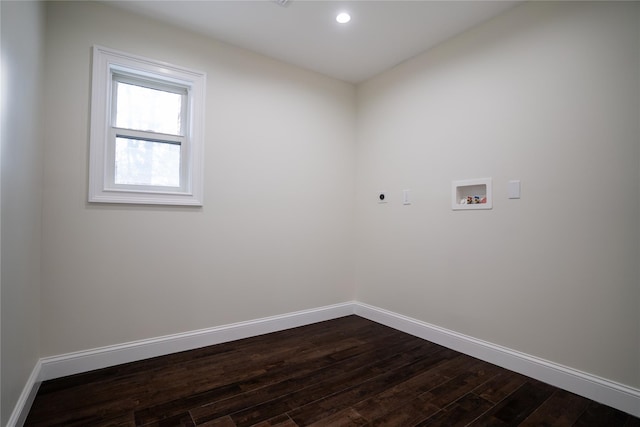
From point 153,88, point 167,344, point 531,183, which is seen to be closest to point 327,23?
point 153,88

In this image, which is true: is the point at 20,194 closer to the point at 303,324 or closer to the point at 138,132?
the point at 138,132

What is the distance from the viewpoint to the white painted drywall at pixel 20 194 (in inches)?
53.8

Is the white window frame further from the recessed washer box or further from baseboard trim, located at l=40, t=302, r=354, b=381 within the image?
the recessed washer box

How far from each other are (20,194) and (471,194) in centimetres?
297

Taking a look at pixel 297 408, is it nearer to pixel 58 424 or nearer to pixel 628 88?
pixel 58 424

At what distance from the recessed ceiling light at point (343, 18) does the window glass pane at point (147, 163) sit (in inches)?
65.1

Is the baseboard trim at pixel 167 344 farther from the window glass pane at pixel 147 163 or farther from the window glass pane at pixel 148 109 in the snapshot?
the window glass pane at pixel 148 109

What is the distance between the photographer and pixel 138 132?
242 cm

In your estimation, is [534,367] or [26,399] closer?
[26,399]

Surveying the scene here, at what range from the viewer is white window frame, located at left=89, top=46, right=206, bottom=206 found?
7.23 ft

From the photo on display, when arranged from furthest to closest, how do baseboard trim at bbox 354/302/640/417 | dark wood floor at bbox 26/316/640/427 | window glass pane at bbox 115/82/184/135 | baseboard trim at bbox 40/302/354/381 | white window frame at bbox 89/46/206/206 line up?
→ window glass pane at bbox 115/82/184/135, white window frame at bbox 89/46/206/206, baseboard trim at bbox 40/302/354/381, baseboard trim at bbox 354/302/640/417, dark wood floor at bbox 26/316/640/427

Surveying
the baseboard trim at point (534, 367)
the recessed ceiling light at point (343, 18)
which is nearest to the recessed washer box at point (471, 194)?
the baseboard trim at point (534, 367)

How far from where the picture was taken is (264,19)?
8.00 feet

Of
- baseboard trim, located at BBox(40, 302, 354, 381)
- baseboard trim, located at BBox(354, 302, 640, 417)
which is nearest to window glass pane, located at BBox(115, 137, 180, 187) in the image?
baseboard trim, located at BBox(40, 302, 354, 381)
